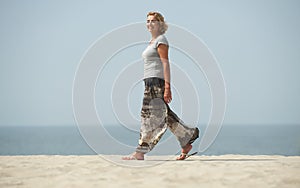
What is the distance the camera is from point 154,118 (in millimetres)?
6898

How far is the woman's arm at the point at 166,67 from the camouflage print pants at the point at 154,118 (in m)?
0.10

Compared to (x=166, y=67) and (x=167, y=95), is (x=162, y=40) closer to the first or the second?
(x=166, y=67)

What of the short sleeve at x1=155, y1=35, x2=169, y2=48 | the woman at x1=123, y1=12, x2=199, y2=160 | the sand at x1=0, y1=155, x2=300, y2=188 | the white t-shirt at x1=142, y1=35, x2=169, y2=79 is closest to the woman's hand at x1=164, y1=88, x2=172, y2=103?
the woman at x1=123, y1=12, x2=199, y2=160

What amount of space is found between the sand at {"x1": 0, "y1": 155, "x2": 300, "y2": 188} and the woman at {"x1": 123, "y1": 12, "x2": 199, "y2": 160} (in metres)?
0.41

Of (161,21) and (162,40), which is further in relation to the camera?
(161,21)

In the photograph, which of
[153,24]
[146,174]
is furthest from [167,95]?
[146,174]

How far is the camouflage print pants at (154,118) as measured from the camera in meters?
6.89

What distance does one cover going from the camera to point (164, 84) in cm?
694

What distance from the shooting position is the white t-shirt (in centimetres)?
696

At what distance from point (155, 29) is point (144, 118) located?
4.80 ft

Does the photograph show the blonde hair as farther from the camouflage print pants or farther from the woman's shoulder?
the camouflage print pants

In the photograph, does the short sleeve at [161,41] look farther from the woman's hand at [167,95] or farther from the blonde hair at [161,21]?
the woman's hand at [167,95]

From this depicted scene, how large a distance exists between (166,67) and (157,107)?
0.64 m

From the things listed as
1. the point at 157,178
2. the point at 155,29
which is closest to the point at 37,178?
the point at 157,178
